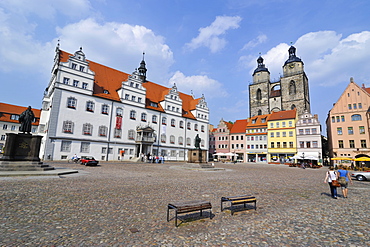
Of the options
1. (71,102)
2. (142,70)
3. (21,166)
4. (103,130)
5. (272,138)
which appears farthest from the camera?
(272,138)

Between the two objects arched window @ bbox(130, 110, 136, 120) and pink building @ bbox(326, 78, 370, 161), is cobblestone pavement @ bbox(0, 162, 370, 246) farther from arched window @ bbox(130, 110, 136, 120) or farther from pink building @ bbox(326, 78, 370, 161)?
pink building @ bbox(326, 78, 370, 161)

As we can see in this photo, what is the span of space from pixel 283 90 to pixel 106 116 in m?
58.2

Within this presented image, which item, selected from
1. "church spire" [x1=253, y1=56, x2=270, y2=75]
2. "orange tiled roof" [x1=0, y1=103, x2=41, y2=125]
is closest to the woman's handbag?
"orange tiled roof" [x1=0, y1=103, x2=41, y2=125]

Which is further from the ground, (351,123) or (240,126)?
(240,126)

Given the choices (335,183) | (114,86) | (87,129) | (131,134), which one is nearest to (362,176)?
(335,183)

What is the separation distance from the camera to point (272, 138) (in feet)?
165

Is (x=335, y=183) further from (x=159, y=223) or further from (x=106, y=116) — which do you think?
(x=106, y=116)

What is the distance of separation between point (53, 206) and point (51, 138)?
26863 mm

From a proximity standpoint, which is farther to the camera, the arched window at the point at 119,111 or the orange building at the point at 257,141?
the orange building at the point at 257,141

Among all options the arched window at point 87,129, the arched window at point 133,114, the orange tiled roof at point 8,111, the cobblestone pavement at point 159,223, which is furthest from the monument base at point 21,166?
the orange tiled roof at point 8,111

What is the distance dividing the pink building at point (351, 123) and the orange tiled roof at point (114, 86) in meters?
30.8

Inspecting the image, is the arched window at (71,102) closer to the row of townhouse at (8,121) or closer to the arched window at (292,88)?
the row of townhouse at (8,121)

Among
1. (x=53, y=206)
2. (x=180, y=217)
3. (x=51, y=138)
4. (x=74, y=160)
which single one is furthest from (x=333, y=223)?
(x=51, y=138)

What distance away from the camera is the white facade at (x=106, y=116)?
29.5 meters
